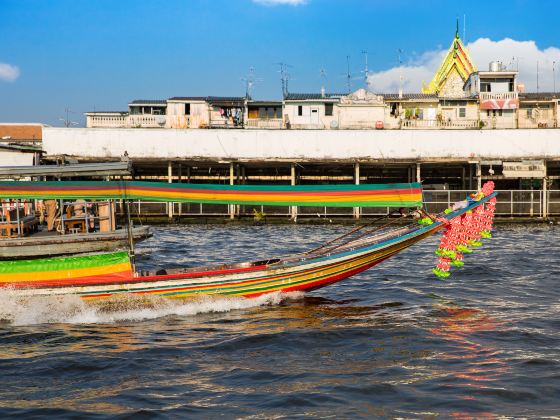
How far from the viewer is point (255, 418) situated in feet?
22.7

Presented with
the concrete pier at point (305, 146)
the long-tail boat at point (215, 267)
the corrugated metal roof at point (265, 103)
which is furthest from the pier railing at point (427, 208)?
the long-tail boat at point (215, 267)

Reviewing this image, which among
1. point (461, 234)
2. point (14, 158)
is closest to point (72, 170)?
point (461, 234)

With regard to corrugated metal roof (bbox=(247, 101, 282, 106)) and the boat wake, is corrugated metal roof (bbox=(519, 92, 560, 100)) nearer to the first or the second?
corrugated metal roof (bbox=(247, 101, 282, 106))

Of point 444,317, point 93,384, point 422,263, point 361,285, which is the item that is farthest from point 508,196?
point 93,384

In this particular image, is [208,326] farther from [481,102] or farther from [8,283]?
[481,102]

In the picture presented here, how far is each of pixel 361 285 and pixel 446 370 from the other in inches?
279

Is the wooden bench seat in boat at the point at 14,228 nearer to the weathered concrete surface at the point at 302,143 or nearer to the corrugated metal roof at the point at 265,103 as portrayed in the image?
the weathered concrete surface at the point at 302,143

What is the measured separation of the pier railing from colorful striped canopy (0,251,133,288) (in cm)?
2366

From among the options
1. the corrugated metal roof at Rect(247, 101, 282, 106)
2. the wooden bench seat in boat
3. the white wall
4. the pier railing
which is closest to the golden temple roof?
the corrugated metal roof at Rect(247, 101, 282, 106)

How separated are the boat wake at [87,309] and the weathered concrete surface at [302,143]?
28.9 meters

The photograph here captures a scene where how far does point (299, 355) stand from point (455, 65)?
64557mm

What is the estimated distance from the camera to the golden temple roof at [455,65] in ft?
223

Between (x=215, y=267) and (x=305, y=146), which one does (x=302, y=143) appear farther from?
(x=215, y=267)

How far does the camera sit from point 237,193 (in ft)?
40.1
